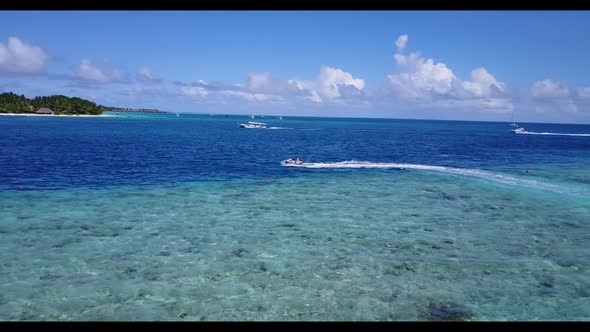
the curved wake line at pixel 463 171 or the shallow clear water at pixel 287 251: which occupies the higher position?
the curved wake line at pixel 463 171

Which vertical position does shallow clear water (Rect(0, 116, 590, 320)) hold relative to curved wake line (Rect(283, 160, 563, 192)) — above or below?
below

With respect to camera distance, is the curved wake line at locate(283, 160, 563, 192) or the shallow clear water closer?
the shallow clear water

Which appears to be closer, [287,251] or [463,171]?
[287,251]

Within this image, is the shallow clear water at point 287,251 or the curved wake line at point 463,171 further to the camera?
the curved wake line at point 463,171

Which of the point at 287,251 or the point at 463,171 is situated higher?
the point at 463,171

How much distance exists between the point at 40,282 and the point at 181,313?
6.10 meters

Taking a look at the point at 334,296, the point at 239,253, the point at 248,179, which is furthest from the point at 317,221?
the point at 248,179

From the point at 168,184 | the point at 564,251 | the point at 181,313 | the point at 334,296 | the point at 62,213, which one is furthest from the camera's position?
the point at 168,184

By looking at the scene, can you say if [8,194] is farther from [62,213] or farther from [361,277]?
[361,277]

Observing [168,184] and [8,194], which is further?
[168,184]

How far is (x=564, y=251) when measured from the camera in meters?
19.7

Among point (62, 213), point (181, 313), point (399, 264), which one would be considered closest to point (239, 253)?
point (181, 313)

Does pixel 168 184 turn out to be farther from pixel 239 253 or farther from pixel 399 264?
pixel 399 264

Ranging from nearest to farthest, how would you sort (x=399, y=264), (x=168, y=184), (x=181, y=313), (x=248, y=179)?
(x=181, y=313) → (x=399, y=264) → (x=168, y=184) → (x=248, y=179)
